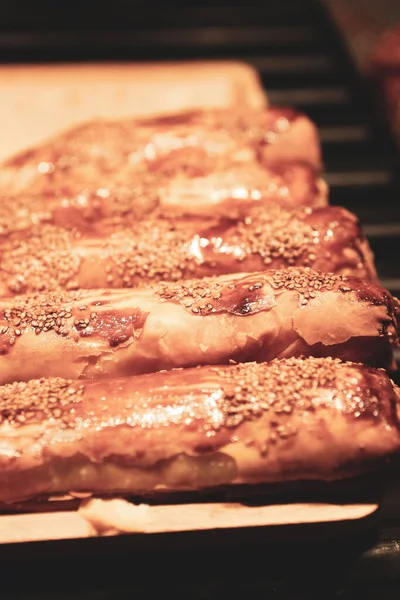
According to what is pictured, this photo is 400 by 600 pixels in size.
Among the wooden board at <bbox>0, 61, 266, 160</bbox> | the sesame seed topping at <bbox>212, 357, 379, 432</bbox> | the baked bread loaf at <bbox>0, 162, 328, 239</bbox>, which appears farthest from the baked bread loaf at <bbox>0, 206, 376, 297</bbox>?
the wooden board at <bbox>0, 61, 266, 160</bbox>

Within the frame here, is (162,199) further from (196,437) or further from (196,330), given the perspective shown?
(196,437)

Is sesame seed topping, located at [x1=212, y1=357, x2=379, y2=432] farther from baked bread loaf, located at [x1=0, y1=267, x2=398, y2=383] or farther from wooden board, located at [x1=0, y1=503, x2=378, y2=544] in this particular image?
wooden board, located at [x1=0, y1=503, x2=378, y2=544]

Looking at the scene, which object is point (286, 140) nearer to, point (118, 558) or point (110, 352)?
point (110, 352)

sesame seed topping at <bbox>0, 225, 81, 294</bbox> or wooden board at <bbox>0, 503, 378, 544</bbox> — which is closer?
wooden board at <bbox>0, 503, 378, 544</bbox>

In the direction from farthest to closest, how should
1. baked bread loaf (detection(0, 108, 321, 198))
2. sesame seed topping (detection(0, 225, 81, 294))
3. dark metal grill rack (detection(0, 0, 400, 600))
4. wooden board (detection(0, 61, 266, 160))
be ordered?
wooden board (detection(0, 61, 266, 160)) → dark metal grill rack (detection(0, 0, 400, 600)) → baked bread loaf (detection(0, 108, 321, 198)) → sesame seed topping (detection(0, 225, 81, 294))

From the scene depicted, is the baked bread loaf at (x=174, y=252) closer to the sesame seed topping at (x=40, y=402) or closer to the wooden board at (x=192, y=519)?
the sesame seed topping at (x=40, y=402)

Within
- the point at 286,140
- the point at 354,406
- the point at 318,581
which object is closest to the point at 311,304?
the point at 354,406
